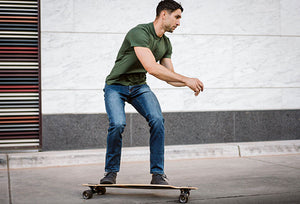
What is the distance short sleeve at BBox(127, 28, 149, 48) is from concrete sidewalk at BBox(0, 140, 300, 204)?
1543 millimetres

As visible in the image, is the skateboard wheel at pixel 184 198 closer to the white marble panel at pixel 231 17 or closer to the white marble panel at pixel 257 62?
the white marble panel at pixel 231 17

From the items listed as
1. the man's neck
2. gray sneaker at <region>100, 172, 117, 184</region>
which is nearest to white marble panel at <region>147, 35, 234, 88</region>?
the man's neck

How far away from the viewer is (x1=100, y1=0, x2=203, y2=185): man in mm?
4391

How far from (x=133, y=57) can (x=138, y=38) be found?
260mm

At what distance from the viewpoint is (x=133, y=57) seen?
463 cm

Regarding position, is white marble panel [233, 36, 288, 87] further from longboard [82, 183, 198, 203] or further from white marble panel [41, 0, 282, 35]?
longboard [82, 183, 198, 203]

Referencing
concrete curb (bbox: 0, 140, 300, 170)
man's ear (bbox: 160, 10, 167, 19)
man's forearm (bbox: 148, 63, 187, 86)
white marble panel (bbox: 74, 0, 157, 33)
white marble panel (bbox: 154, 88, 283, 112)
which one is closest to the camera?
man's forearm (bbox: 148, 63, 187, 86)

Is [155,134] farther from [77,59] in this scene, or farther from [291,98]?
[291,98]

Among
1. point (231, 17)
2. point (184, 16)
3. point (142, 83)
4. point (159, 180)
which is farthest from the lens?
point (231, 17)

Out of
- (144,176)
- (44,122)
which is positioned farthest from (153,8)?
(144,176)

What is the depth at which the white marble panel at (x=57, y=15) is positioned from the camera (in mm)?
7723

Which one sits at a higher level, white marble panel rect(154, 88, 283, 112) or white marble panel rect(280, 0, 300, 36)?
white marble panel rect(280, 0, 300, 36)

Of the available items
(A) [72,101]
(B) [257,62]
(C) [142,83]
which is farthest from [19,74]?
(B) [257,62]

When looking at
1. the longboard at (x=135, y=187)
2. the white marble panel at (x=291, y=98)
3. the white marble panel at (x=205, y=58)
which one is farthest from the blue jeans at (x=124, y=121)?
the white marble panel at (x=291, y=98)
